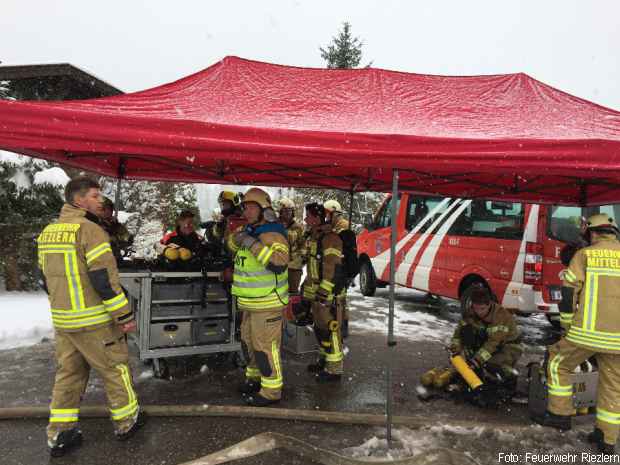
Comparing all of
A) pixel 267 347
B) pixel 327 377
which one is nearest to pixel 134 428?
pixel 267 347

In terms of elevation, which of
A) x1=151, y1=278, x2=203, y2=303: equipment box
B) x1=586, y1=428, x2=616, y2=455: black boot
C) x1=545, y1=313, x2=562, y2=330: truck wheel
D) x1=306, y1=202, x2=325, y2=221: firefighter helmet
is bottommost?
x1=586, y1=428, x2=616, y2=455: black boot

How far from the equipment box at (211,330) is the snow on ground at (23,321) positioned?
8.95 ft

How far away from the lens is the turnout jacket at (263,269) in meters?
3.51

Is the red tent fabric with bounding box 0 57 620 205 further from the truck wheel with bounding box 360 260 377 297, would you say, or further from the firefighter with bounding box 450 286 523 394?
the truck wheel with bounding box 360 260 377 297

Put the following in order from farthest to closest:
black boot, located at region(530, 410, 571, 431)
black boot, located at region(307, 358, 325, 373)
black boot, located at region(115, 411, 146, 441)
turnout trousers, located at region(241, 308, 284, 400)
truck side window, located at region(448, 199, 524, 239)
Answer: truck side window, located at region(448, 199, 524, 239) → black boot, located at region(307, 358, 325, 373) → turnout trousers, located at region(241, 308, 284, 400) → black boot, located at region(530, 410, 571, 431) → black boot, located at region(115, 411, 146, 441)

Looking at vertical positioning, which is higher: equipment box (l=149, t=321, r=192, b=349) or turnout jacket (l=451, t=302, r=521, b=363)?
turnout jacket (l=451, t=302, r=521, b=363)

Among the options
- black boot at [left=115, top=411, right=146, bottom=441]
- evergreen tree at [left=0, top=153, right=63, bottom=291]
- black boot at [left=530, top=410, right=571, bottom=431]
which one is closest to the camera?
black boot at [left=115, top=411, right=146, bottom=441]

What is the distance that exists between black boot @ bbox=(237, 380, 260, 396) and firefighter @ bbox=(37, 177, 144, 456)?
1.21 meters

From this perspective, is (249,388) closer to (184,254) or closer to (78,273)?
(184,254)

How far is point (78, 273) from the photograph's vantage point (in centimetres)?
281

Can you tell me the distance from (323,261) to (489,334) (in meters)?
1.76

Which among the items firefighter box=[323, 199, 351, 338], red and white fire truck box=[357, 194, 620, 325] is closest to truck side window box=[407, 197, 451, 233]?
red and white fire truck box=[357, 194, 620, 325]

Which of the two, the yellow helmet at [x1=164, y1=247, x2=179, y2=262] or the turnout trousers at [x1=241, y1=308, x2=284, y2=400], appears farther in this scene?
the yellow helmet at [x1=164, y1=247, x2=179, y2=262]

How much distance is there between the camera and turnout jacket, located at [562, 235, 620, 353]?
312cm
